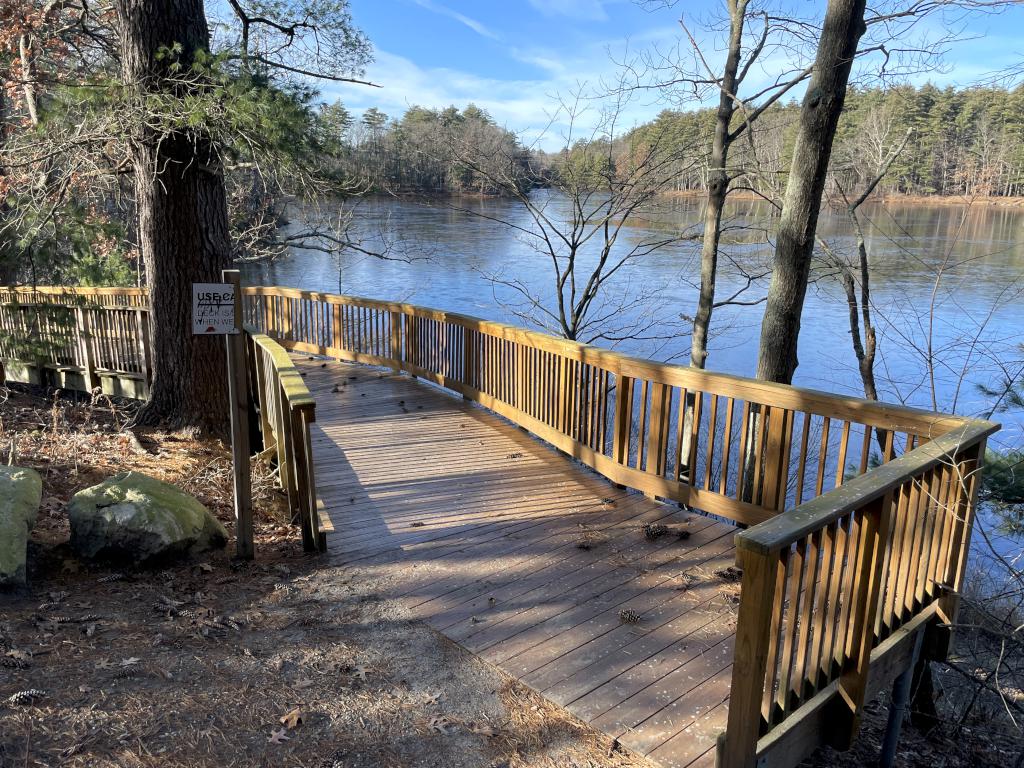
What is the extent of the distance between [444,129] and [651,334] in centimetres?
678

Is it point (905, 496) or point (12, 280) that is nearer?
point (905, 496)

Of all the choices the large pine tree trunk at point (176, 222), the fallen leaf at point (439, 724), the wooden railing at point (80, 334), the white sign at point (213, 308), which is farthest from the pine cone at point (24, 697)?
the wooden railing at point (80, 334)

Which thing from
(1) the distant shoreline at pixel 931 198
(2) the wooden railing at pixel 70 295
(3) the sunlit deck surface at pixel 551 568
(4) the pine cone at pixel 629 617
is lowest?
(3) the sunlit deck surface at pixel 551 568

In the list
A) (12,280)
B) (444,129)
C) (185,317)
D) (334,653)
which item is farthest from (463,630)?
(12,280)

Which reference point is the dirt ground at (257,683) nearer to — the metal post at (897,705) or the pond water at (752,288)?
the metal post at (897,705)

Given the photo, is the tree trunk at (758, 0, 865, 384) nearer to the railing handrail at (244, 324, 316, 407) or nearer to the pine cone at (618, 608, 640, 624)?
the pine cone at (618, 608, 640, 624)

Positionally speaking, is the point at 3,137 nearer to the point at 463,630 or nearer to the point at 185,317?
the point at 185,317

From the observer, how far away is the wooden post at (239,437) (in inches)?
164

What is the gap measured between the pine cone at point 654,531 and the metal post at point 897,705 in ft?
4.87

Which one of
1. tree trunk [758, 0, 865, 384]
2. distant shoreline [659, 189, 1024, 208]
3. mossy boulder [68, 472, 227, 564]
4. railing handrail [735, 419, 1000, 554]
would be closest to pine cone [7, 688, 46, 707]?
mossy boulder [68, 472, 227, 564]

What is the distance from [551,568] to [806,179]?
3.41m

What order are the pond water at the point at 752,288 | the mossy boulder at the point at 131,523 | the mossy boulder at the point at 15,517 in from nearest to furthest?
the mossy boulder at the point at 15,517 < the mossy boulder at the point at 131,523 < the pond water at the point at 752,288

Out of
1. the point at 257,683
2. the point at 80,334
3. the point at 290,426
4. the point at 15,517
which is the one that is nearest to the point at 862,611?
the point at 257,683

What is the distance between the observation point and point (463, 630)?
11.6ft
